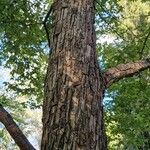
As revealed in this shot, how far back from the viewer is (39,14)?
8539mm

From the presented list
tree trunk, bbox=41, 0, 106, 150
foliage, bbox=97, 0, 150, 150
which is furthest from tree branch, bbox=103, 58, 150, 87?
foliage, bbox=97, 0, 150, 150

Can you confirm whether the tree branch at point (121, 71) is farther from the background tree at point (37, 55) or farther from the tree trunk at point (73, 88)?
the background tree at point (37, 55)

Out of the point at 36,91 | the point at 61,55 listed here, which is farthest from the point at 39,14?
the point at 61,55

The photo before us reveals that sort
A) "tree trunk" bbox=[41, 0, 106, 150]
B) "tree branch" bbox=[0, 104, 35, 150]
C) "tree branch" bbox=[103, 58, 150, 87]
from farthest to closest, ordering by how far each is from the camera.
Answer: "tree branch" bbox=[0, 104, 35, 150] < "tree branch" bbox=[103, 58, 150, 87] < "tree trunk" bbox=[41, 0, 106, 150]

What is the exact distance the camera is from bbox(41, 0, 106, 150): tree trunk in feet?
9.89

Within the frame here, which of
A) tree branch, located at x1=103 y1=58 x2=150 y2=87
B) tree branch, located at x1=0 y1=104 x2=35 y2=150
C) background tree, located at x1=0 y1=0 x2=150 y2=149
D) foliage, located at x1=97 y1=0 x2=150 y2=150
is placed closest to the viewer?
tree branch, located at x1=103 y1=58 x2=150 y2=87

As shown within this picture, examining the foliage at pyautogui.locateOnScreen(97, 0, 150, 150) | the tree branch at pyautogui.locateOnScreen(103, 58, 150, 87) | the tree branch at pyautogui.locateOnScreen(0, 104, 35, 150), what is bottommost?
the tree branch at pyautogui.locateOnScreen(0, 104, 35, 150)

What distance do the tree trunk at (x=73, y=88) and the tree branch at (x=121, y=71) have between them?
17 cm

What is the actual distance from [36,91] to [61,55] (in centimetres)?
591

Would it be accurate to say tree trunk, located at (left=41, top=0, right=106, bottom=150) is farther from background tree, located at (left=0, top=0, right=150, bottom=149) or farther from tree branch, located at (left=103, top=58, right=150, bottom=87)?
background tree, located at (left=0, top=0, right=150, bottom=149)

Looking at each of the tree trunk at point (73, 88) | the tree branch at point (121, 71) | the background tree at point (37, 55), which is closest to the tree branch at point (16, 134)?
the tree trunk at point (73, 88)

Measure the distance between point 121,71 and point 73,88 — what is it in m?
0.78

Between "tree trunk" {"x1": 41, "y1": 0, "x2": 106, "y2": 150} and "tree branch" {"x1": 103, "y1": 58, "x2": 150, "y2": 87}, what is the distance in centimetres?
17

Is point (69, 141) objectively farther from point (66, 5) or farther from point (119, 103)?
point (119, 103)
